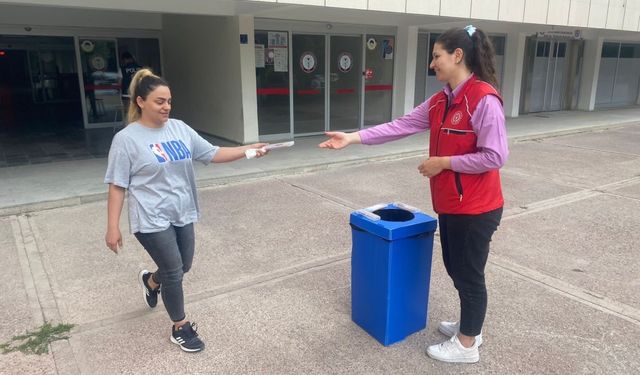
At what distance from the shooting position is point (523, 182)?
7.32 m

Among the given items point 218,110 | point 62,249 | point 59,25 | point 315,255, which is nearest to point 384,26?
point 218,110

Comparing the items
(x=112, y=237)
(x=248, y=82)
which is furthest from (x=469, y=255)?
(x=248, y=82)

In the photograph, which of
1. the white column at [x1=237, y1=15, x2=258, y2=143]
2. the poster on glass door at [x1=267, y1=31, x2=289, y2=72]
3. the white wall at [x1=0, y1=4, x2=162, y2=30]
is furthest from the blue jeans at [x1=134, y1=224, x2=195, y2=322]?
the white wall at [x1=0, y1=4, x2=162, y2=30]

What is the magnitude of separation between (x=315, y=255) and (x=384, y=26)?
8.22 meters

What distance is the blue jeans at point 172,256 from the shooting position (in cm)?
276

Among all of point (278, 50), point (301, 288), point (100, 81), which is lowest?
point (301, 288)

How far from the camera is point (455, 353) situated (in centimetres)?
288

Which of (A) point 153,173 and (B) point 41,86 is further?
(B) point 41,86

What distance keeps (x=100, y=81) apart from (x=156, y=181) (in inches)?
420

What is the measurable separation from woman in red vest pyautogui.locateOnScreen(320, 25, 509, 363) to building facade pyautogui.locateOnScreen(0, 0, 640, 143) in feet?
17.0

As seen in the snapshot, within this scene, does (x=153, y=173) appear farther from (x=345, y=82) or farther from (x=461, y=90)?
(x=345, y=82)

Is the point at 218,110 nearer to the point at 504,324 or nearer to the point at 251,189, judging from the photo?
the point at 251,189

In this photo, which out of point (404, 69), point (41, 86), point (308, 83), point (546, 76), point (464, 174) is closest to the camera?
point (464, 174)

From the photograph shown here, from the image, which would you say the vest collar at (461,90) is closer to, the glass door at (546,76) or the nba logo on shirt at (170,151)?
the nba logo on shirt at (170,151)
